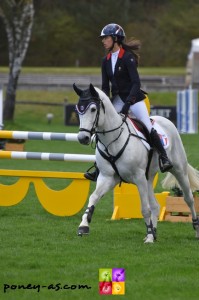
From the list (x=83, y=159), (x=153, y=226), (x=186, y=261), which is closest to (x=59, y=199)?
(x=83, y=159)

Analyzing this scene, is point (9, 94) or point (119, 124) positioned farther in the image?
point (9, 94)

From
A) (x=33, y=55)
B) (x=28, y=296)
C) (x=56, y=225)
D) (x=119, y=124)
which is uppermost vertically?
(x=119, y=124)

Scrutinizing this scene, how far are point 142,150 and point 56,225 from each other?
1.99 metres

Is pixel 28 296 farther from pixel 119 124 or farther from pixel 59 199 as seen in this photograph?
pixel 59 199

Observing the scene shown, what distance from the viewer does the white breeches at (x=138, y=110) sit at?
9781 mm

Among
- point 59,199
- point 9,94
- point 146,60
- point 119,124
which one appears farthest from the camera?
point 146,60

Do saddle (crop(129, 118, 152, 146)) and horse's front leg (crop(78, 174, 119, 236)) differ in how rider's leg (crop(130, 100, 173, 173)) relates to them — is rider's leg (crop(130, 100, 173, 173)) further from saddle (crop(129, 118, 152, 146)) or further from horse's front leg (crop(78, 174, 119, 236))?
horse's front leg (crop(78, 174, 119, 236))

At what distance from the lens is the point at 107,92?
981cm

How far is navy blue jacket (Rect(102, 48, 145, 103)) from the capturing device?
31.3 feet

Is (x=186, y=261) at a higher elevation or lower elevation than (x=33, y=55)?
higher

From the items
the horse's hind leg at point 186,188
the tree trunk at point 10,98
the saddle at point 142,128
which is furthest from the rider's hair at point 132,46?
the tree trunk at point 10,98

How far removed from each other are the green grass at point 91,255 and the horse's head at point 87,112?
113 centimetres

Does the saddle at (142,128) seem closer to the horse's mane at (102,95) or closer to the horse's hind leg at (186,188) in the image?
the horse's mane at (102,95)

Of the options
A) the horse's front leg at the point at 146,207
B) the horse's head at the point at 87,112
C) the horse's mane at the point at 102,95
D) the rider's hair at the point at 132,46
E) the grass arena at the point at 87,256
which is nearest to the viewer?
the grass arena at the point at 87,256
